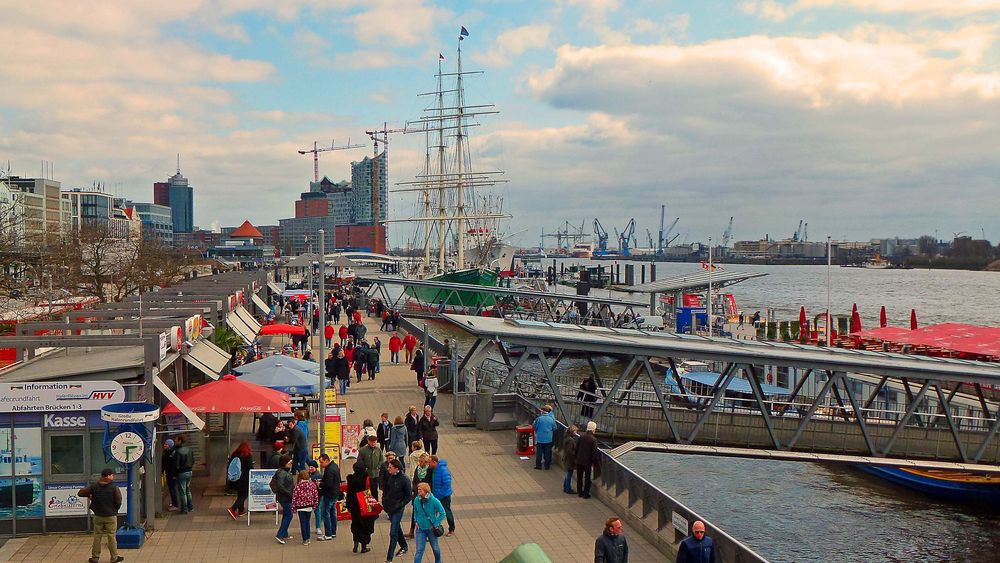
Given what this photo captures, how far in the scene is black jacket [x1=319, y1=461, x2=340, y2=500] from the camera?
12.7 m

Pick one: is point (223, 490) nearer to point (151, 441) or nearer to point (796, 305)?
point (151, 441)

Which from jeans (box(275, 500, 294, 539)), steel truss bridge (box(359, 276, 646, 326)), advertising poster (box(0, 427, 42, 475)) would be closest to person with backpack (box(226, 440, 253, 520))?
jeans (box(275, 500, 294, 539))

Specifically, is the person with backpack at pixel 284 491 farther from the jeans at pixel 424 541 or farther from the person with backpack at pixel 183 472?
the jeans at pixel 424 541

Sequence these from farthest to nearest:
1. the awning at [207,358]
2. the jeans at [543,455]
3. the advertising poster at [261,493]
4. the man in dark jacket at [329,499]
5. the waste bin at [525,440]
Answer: the waste bin at [525,440]
the jeans at [543,455]
the awning at [207,358]
the advertising poster at [261,493]
the man in dark jacket at [329,499]

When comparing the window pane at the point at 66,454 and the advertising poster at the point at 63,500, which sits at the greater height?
the window pane at the point at 66,454

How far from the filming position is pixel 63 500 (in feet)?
41.5

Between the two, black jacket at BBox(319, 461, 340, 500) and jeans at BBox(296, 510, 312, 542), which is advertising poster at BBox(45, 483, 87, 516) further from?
black jacket at BBox(319, 461, 340, 500)

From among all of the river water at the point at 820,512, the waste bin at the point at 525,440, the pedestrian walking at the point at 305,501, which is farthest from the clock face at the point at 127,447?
the river water at the point at 820,512

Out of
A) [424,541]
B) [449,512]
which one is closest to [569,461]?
[449,512]

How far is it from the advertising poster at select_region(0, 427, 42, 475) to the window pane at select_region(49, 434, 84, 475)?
0.19 metres

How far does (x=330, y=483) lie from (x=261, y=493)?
1.56 meters

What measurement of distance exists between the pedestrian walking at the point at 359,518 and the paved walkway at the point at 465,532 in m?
0.19

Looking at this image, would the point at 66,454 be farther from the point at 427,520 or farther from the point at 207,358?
the point at 427,520

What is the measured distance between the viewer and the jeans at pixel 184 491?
1389 centimetres
